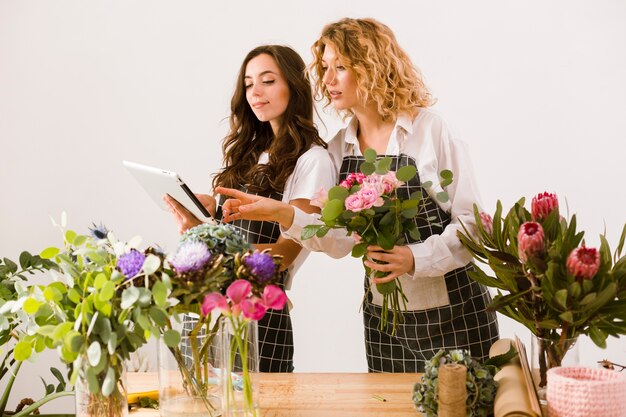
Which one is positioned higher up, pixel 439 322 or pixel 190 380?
pixel 439 322

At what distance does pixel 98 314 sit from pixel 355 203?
704mm

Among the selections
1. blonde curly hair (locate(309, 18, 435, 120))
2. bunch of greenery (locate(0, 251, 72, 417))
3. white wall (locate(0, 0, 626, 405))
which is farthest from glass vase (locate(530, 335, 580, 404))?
white wall (locate(0, 0, 626, 405))

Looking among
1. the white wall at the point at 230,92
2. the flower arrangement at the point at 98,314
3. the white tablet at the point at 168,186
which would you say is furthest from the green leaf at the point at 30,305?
the white wall at the point at 230,92

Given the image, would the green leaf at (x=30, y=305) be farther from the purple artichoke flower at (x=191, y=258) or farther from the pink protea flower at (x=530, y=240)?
the pink protea flower at (x=530, y=240)

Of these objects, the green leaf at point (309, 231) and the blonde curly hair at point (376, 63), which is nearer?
the green leaf at point (309, 231)

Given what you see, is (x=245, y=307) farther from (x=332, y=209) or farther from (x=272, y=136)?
(x=272, y=136)

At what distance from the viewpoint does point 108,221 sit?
4.36 meters

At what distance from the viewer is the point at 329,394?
6.02ft

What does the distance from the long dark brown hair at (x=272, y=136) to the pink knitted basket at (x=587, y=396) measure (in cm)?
143

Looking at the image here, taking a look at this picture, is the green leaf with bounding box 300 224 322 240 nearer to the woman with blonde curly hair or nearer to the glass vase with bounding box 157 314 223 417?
the woman with blonde curly hair

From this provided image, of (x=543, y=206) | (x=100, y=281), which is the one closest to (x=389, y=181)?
(x=543, y=206)

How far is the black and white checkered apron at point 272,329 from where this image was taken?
105 inches

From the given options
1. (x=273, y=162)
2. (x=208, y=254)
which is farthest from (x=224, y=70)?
(x=208, y=254)

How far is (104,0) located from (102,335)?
10.8 ft
